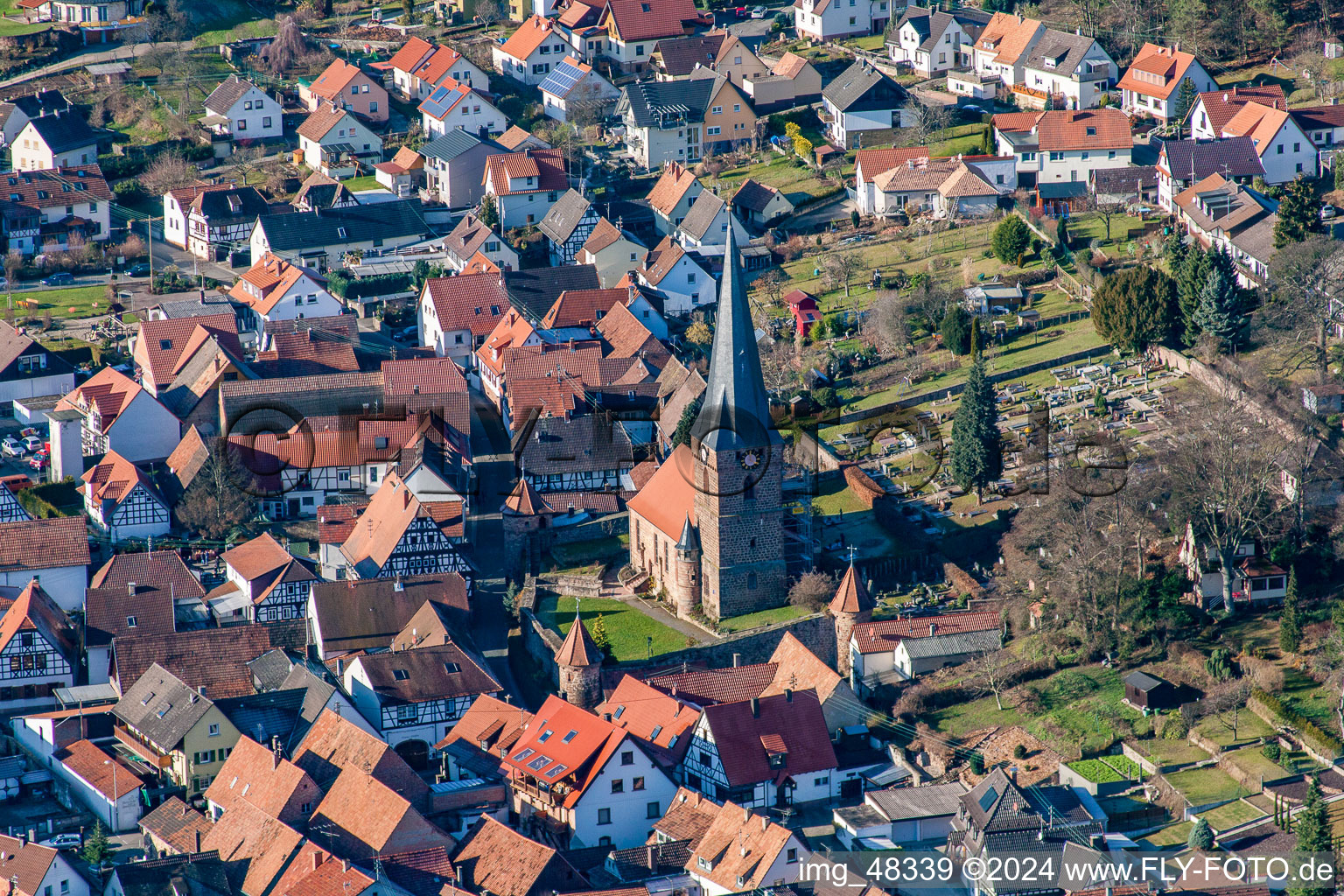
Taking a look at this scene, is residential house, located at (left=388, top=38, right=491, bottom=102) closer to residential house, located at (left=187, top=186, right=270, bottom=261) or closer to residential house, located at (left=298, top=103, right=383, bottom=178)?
residential house, located at (left=298, top=103, right=383, bottom=178)

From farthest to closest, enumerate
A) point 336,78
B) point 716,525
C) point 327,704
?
point 336,78, point 716,525, point 327,704

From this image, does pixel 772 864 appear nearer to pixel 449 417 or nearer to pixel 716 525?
pixel 716 525

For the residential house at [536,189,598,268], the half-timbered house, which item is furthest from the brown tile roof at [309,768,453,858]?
the residential house at [536,189,598,268]

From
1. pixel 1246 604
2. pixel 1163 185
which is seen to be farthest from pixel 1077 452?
pixel 1163 185

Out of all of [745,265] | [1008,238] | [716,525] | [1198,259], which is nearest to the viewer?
[716,525]

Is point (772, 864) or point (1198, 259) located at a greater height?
point (1198, 259)

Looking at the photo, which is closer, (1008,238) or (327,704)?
(327,704)

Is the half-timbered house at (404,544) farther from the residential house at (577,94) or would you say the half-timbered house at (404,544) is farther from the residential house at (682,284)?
the residential house at (577,94)
